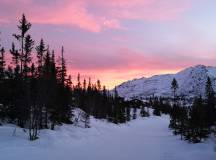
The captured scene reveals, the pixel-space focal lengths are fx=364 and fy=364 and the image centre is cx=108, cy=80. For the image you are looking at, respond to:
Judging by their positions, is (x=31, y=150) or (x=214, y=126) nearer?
(x=31, y=150)

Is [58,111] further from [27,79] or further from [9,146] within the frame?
[9,146]

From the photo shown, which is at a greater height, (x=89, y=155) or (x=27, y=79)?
(x=27, y=79)

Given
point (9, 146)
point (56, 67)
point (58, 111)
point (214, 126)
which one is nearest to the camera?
point (9, 146)

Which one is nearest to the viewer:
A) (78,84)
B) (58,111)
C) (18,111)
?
(18,111)

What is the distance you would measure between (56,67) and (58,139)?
2531cm

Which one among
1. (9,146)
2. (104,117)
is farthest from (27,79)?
(104,117)

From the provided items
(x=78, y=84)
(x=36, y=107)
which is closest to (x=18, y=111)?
(x=36, y=107)

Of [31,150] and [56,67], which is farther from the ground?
[56,67]

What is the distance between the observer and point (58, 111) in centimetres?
5628

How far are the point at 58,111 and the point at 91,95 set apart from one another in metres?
55.1

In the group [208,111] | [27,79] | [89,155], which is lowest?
[89,155]

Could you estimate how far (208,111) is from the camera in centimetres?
5281

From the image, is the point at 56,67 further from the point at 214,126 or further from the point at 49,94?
the point at 214,126

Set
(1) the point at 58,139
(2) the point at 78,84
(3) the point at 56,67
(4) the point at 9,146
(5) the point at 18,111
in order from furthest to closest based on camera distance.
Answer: (2) the point at 78,84
(3) the point at 56,67
(5) the point at 18,111
(1) the point at 58,139
(4) the point at 9,146
